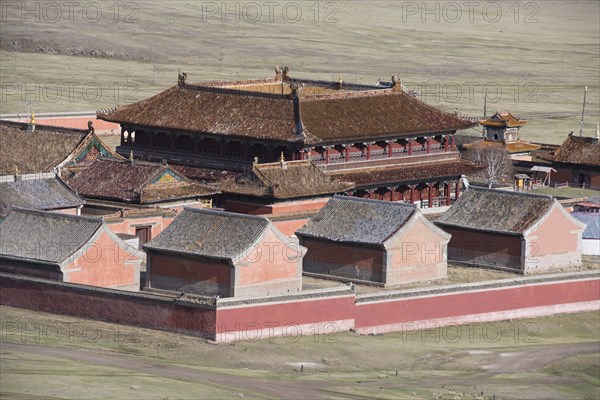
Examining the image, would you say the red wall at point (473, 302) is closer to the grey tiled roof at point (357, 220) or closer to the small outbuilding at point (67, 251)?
the grey tiled roof at point (357, 220)

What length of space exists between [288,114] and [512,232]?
12.6 meters

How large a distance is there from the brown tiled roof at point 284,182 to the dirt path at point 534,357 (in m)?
15.4

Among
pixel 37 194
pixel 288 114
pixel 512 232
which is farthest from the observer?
pixel 288 114

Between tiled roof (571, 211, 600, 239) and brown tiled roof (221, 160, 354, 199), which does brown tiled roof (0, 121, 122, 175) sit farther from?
tiled roof (571, 211, 600, 239)

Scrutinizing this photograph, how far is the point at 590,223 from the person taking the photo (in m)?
93.4

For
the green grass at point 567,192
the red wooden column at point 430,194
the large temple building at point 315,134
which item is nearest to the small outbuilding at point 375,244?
the large temple building at point 315,134

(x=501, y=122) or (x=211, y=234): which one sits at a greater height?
(x=501, y=122)

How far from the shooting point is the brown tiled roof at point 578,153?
4435 inches

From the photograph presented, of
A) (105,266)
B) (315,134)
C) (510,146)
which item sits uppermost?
(315,134)

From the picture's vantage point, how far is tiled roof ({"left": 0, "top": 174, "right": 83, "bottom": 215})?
280 ft

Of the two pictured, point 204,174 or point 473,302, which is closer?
point 473,302

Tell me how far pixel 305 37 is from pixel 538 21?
32559mm

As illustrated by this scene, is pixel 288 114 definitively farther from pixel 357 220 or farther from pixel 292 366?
pixel 292 366

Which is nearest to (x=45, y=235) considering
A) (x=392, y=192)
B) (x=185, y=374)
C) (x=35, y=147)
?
(x=185, y=374)
